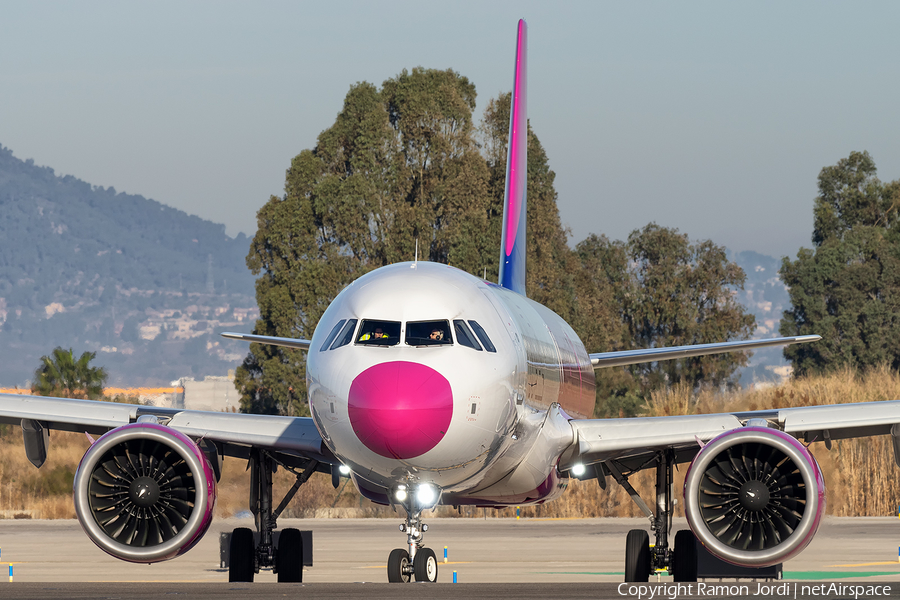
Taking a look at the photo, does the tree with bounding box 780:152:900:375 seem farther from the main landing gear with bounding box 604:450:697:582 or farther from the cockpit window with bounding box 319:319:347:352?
the cockpit window with bounding box 319:319:347:352

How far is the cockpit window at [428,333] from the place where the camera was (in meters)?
12.6

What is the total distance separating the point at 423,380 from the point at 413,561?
311 centimetres

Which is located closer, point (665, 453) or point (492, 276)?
point (665, 453)

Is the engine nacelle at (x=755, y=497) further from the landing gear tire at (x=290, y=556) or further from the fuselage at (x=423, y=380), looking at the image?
the landing gear tire at (x=290, y=556)

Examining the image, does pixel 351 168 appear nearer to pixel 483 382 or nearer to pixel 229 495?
pixel 229 495

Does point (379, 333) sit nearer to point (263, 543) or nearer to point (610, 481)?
point (263, 543)

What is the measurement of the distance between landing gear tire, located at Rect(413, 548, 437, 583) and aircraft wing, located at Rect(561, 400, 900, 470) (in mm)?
3133

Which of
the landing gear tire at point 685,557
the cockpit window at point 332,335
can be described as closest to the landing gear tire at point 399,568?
the cockpit window at point 332,335

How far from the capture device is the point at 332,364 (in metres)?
12.6

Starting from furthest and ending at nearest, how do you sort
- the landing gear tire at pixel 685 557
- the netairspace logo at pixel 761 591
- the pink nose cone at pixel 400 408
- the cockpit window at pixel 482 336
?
the landing gear tire at pixel 685 557 < the cockpit window at pixel 482 336 < the pink nose cone at pixel 400 408 < the netairspace logo at pixel 761 591

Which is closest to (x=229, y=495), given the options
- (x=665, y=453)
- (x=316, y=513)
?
(x=316, y=513)

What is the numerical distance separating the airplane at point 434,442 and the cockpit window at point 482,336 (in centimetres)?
2

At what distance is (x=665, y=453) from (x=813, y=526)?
3.89 m

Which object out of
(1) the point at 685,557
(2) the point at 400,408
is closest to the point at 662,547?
(1) the point at 685,557
